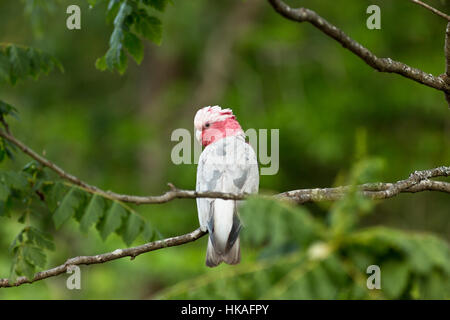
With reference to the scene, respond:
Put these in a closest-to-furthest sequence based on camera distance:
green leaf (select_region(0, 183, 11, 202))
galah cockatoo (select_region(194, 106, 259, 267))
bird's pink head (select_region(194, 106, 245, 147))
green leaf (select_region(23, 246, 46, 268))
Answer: green leaf (select_region(23, 246, 46, 268)) → green leaf (select_region(0, 183, 11, 202)) → galah cockatoo (select_region(194, 106, 259, 267)) → bird's pink head (select_region(194, 106, 245, 147))

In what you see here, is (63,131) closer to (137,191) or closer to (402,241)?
(137,191)

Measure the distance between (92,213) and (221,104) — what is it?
26.9 feet

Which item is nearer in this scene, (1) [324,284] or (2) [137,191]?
(1) [324,284]

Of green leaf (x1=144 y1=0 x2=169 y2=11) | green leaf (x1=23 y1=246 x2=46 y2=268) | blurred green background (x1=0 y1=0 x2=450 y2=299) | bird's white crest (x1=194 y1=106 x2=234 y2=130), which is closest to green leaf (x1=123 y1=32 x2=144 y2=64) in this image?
green leaf (x1=144 y1=0 x2=169 y2=11)

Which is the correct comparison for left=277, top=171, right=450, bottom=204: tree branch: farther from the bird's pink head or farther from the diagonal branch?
the bird's pink head

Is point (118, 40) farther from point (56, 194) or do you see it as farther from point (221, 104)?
point (221, 104)

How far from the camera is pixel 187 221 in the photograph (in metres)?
11.1

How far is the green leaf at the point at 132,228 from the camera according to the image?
12.5 ft

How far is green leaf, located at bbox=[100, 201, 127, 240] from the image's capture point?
376 centimetres

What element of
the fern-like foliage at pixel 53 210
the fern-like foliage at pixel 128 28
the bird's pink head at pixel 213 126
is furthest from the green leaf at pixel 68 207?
the bird's pink head at pixel 213 126

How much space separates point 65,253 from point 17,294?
349 cm

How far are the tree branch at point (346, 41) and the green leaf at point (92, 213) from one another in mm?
1583

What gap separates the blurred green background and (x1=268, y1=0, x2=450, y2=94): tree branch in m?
6.01
